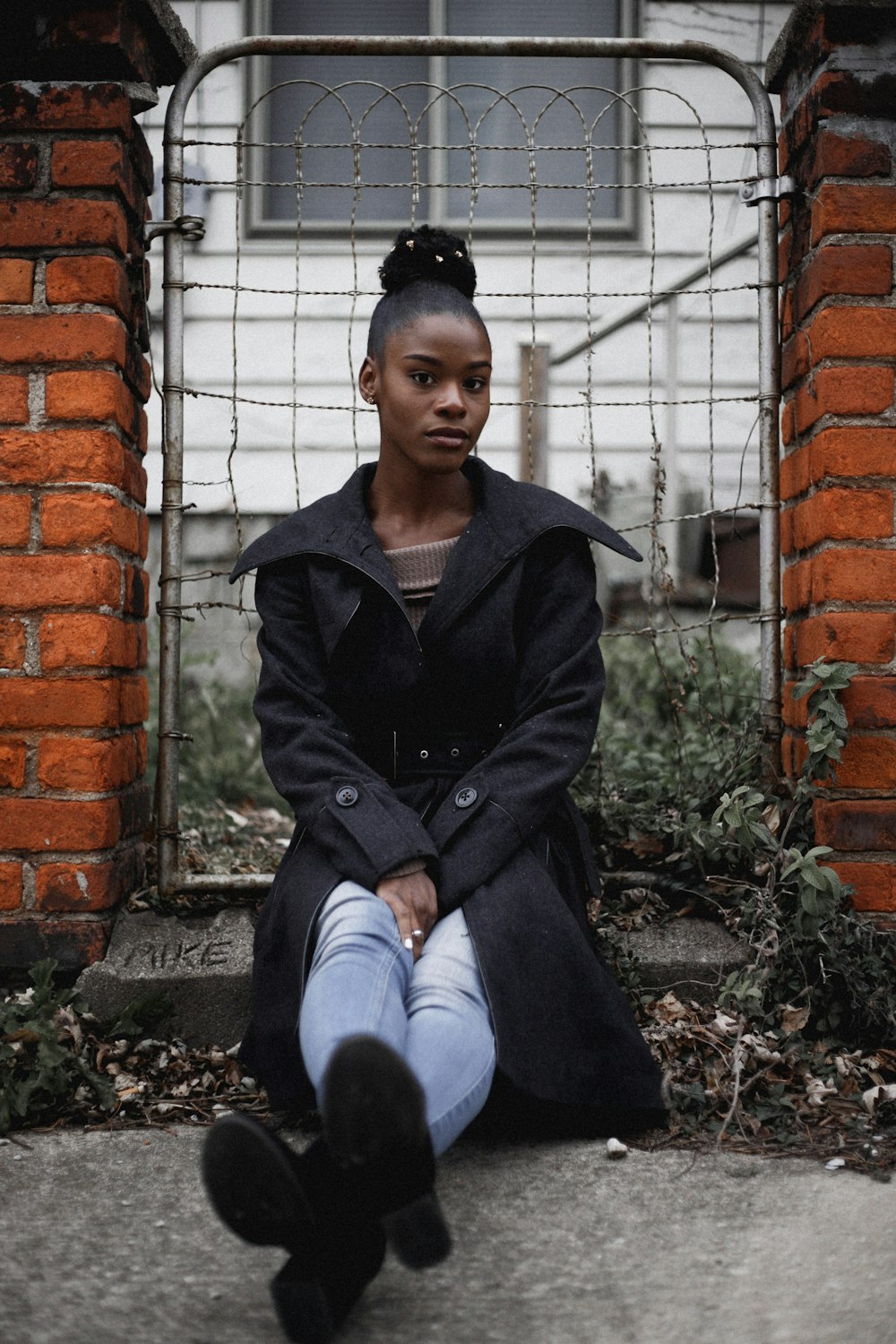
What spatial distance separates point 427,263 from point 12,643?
3.82 ft

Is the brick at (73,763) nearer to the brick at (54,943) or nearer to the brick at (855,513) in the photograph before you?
the brick at (54,943)

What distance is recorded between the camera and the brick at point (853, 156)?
2.48 metres

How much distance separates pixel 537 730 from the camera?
7.29 feet

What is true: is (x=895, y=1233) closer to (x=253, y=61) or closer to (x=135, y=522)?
(x=135, y=522)

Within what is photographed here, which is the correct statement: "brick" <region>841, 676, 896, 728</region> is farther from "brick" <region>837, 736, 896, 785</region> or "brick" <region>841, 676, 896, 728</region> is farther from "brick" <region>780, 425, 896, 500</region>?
"brick" <region>780, 425, 896, 500</region>

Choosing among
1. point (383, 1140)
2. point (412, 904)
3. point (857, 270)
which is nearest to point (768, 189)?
point (857, 270)

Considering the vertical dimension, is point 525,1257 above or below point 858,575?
below

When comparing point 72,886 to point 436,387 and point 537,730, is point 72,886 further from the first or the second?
point 436,387

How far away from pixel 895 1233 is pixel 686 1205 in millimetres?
302

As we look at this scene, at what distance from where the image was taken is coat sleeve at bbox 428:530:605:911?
2135 millimetres

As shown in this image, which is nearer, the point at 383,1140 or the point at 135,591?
the point at 383,1140

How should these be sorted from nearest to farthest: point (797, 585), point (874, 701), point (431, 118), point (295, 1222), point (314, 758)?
point (295, 1222) → point (314, 758) → point (874, 701) → point (797, 585) → point (431, 118)

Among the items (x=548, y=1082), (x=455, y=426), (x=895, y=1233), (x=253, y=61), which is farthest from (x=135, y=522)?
(x=253, y=61)

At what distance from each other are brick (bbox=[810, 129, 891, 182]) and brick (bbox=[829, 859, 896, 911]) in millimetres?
1435
